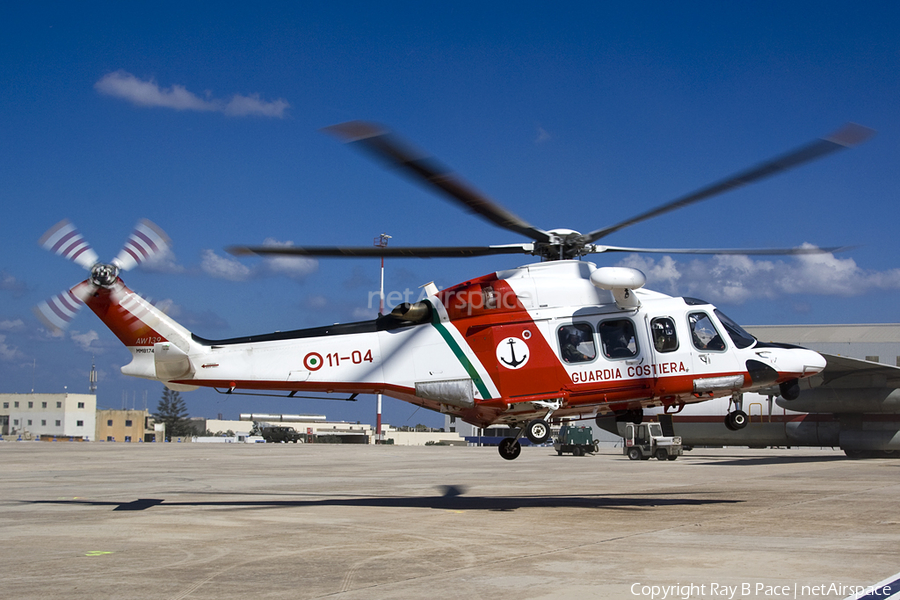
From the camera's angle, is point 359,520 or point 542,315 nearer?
point 359,520

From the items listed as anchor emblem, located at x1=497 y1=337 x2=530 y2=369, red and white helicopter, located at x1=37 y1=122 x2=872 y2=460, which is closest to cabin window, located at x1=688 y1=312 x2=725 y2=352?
red and white helicopter, located at x1=37 y1=122 x2=872 y2=460

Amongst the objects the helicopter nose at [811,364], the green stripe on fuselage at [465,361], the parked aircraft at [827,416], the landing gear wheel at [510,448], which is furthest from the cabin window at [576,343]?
the parked aircraft at [827,416]

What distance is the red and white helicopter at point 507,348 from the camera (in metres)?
14.3

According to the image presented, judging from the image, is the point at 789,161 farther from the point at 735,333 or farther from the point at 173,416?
the point at 173,416

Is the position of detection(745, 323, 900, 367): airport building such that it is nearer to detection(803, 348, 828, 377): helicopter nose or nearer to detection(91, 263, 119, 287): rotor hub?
detection(803, 348, 828, 377): helicopter nose

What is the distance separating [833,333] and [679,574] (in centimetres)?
7040

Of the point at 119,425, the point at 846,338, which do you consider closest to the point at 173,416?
the point at 119,425

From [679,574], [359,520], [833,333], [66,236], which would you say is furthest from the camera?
[833,333]

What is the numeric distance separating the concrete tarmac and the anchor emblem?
274 cm

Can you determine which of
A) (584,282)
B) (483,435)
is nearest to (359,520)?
(584,282)

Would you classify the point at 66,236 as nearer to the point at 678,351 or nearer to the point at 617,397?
the point at 617,397

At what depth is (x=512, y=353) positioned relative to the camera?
565 inches

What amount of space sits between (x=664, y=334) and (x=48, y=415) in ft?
370

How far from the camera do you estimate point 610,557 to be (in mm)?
8625
